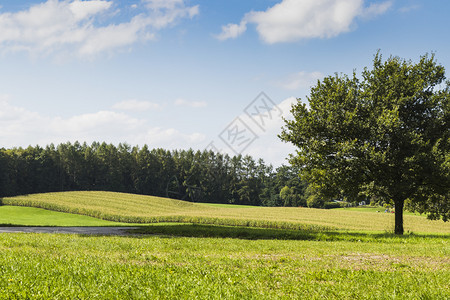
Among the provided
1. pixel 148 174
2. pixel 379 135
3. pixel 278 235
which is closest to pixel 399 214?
pixel 379 135

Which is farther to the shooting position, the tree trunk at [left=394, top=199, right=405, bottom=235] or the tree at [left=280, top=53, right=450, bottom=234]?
the tree trunk at [left=394, top=199, right=405, bottom=235]

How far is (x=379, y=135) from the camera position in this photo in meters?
24.5

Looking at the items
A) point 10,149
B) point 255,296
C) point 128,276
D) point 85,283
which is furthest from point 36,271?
point 10,149

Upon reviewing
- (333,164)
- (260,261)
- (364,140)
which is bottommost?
(260,261)

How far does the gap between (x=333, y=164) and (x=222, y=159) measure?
122m

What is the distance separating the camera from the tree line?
106 metres

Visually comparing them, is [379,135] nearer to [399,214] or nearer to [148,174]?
[399,214]

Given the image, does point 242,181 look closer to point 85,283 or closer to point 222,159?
point 222,159

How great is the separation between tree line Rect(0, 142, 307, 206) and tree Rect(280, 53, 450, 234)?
95668 millimetres

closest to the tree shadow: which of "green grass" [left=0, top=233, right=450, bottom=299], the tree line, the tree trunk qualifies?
the tree trunk

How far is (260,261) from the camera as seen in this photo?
11656 mm

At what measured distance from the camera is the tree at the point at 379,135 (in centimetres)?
2459

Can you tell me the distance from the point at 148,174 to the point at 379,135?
378ft

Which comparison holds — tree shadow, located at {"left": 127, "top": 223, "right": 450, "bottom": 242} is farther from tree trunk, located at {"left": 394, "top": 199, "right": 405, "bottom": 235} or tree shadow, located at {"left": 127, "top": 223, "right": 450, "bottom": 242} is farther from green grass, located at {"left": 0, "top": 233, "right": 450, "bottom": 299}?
green grass, located at {"left": 0, "top": 233, "right": 450, "bottom": 299}
